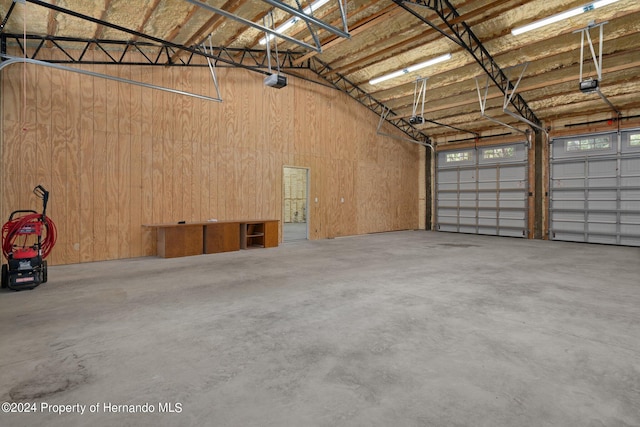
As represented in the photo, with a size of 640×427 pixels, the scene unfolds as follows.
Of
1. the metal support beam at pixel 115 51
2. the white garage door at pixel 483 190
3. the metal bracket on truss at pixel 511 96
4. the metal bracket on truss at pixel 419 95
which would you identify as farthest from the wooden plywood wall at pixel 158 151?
the metal bracket on truss at pixel 511 96

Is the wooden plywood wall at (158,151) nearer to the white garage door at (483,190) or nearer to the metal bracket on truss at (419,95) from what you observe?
the metal bracket on truss at (419,95)

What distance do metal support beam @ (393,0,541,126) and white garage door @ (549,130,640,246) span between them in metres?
2.36

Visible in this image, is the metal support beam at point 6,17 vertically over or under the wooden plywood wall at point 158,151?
over

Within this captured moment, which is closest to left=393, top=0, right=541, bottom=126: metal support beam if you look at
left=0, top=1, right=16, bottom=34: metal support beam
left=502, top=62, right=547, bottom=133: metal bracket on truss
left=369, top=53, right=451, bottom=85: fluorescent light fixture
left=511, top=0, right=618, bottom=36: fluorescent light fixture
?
left=502, top=62, right=547, bottom=133: metal bracket on truss

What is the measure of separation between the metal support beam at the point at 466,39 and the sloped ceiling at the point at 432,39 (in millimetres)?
55

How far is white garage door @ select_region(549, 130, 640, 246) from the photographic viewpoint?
400 inches

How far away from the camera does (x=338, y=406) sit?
2160mm

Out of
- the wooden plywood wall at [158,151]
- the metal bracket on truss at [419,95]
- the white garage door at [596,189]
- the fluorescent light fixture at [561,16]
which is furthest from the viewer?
the white garage door at [596,189]

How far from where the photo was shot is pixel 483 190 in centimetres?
1327

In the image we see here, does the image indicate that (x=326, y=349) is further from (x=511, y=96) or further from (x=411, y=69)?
(x=511, y=96)

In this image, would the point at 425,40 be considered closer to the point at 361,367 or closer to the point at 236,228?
the point at 236,228

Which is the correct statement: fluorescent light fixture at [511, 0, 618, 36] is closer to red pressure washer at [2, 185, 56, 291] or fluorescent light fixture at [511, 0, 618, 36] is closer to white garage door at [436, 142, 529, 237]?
white garage door at [436, 142, 529, 237]

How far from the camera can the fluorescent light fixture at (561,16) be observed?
6320 millimetres

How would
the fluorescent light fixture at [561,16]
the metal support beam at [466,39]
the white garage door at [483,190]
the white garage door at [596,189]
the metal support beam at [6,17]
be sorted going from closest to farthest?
the metal support beam at [6,17]
the fluorescent light fixture at [561,16]
the metal support beam at [466,39]
the white garage door at [596,189]
the white garage door at [483,190]
